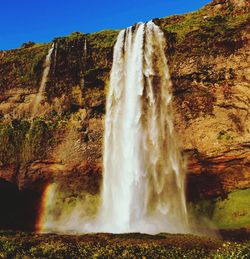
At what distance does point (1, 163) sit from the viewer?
36.2 m

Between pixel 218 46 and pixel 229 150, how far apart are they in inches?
330

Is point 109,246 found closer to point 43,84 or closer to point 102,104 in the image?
point 102,104

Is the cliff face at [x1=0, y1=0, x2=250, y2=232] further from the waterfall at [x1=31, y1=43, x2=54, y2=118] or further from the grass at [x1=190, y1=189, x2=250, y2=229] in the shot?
the grass at [x1=190, y1=189, x2=250, y2=229]

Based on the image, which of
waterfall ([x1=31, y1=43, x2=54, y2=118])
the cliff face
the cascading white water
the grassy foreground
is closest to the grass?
the cliff face

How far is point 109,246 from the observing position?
16.7 meters

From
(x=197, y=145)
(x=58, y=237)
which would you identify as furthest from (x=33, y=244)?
(x=197, y=145)

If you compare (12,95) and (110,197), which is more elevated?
(12,95)

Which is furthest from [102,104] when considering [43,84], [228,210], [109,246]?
[109,246]

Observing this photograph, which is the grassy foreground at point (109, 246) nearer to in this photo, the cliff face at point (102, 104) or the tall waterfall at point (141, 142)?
the tall waterfall at point (141, 142)

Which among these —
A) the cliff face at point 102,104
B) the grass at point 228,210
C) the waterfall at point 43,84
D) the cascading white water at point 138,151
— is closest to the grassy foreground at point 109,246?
the cascading white water at point 138,151

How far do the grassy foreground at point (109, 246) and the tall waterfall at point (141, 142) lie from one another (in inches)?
355

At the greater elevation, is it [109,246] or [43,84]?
[43,84]

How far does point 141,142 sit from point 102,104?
5856 millimetres

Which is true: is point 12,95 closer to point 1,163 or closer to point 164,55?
point 1,163
